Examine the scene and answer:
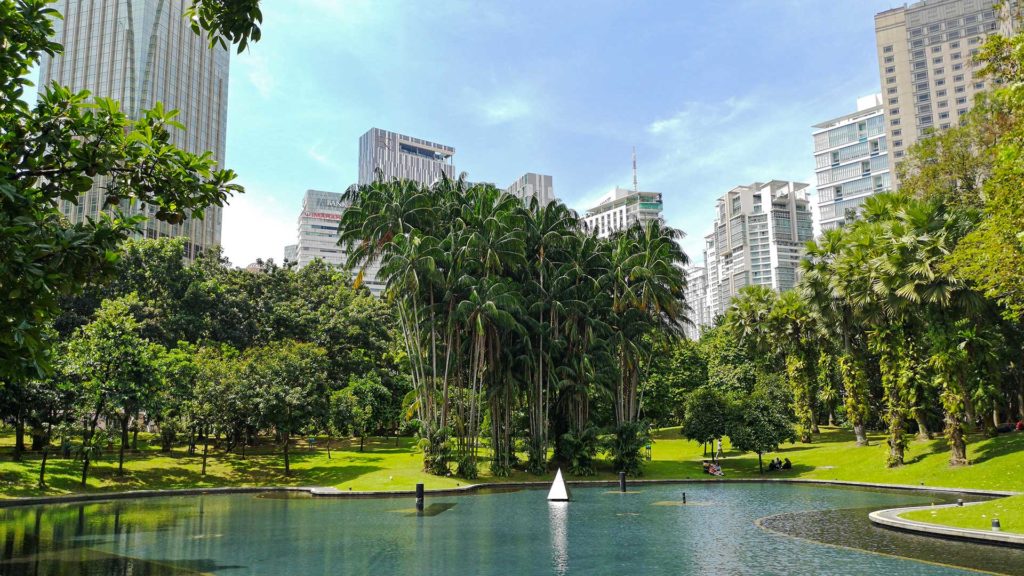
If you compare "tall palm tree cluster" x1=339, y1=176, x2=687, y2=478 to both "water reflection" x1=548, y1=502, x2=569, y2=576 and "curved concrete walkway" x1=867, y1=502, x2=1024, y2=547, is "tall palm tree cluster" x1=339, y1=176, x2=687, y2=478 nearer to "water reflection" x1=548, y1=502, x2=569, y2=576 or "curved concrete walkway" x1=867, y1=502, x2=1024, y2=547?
"water reflection" x1=548, y1=502, x2=569, y2=576

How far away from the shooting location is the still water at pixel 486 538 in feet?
64.7

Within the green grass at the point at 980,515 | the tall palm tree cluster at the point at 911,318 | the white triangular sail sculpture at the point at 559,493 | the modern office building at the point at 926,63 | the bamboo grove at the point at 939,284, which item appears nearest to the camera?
the green grass at the point at 980,515

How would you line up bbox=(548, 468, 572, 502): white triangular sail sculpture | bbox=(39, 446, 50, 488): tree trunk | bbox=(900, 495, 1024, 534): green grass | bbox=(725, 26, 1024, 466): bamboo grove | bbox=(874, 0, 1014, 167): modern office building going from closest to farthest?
bbox=(900, 495, 1024, 534): green grass
bbox=(725, 26, 1024, 466): bamboo grove
bbox=(548, 468, 572, 502): white triangular sail sculpture
bbox=(39, 446, 50, 488): tree trunk
bbox=(874, 0, 1014, 167): modern office building

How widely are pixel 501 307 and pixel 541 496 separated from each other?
13.5 metres

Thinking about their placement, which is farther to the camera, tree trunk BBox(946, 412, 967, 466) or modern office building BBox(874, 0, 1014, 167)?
modern office building BBox(874, 0, 1014, 167)

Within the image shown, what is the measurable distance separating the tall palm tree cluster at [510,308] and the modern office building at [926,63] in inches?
6455

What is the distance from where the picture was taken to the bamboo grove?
88.6 feet

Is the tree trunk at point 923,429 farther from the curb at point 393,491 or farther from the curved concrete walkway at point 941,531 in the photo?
the curved concrete walkway at point 941,531

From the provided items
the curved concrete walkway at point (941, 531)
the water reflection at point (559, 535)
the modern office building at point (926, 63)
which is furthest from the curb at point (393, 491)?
the modern office building at point (926, 63)

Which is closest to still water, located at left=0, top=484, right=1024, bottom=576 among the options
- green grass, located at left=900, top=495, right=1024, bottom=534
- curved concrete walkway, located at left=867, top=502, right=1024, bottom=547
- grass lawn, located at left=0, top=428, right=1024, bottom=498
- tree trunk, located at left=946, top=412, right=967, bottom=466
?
curved concrete walkway, located at left=867, top=502, right=1024, bottom=547

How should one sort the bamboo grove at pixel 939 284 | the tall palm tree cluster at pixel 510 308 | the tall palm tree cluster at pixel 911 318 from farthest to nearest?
1. the tall palm tree cluster at pixel 510 308
2. the tall palm tree cluster at pixel 911 318
3. the bamboo grove at pixel 939 284

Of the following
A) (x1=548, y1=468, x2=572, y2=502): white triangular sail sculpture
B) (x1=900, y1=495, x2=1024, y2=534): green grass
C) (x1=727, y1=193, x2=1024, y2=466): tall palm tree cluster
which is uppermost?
(x1=727, y1=193, x2=1024, y2=466): tall palm tree cluster

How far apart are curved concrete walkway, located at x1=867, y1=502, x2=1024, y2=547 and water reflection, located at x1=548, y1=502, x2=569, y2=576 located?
481 inches

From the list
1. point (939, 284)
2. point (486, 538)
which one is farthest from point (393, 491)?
point (939, 284)
